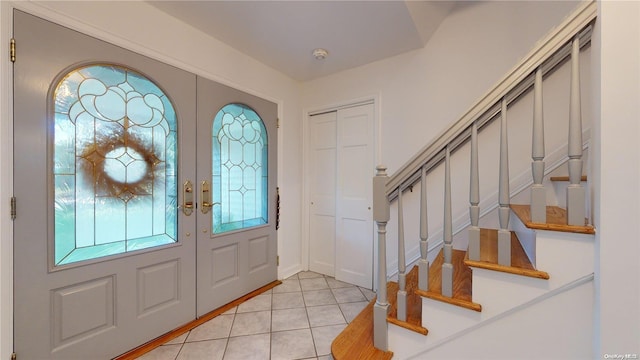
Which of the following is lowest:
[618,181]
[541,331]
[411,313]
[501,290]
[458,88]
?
[411,313]

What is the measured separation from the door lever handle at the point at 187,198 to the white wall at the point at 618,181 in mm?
2269

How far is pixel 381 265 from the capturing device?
128 centimetres

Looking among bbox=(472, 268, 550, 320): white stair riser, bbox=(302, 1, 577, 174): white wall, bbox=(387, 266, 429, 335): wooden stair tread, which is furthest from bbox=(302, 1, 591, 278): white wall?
bbox=(472, 268, 550, 320): white stair riser

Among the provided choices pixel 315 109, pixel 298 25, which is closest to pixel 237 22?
pixel 298 25

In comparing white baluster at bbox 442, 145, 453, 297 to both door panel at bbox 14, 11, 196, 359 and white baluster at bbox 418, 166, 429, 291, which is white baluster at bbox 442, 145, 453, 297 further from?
door panel at bbox 14, 11, 196, 359

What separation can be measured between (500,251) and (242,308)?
2000 millimetres

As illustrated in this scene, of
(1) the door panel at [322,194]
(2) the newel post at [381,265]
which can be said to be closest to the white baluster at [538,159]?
(2) the newel post at [381,265]

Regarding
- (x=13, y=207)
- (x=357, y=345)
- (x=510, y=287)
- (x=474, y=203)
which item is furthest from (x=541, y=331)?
(x=13, y=207)

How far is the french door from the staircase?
4.45 feet

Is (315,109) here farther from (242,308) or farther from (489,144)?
(242,308)

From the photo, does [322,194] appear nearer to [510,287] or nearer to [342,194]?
[342,194]

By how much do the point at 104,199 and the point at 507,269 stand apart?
86.8 inches

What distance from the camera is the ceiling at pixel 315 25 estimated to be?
5.57ft

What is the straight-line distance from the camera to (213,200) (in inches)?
81.0
